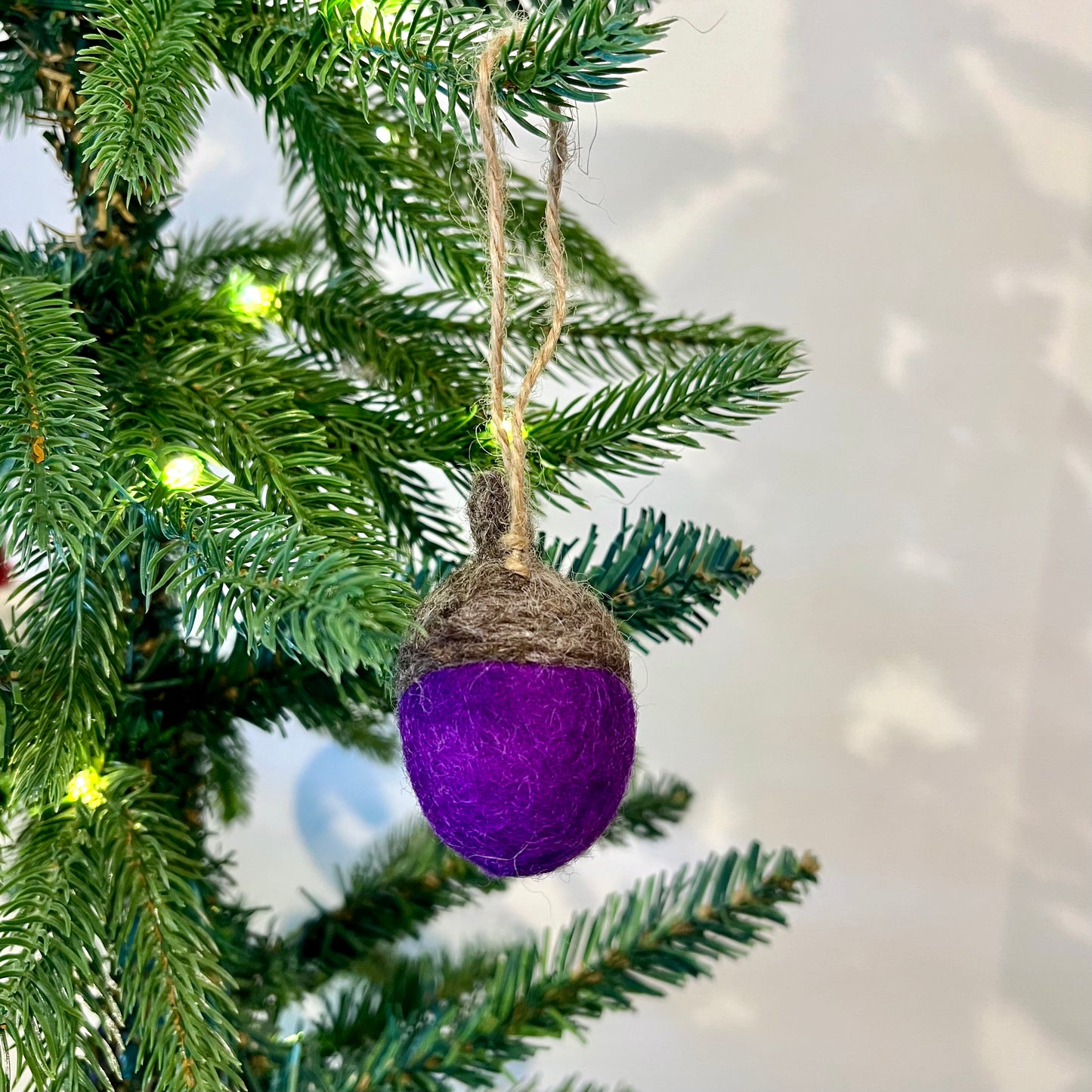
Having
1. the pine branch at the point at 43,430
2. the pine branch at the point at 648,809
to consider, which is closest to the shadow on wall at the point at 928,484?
the pine branch at the point at 648,809

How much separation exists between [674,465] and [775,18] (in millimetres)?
267

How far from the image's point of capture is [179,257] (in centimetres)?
36

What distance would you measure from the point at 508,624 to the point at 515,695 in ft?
0.05

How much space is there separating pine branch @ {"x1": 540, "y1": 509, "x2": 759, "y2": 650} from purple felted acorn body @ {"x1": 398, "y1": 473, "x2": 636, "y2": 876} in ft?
0.19

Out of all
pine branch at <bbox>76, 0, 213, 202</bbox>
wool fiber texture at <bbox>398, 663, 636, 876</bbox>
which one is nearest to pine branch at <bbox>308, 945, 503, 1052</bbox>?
wool fiber texture at <bbox>398, 663, 636, 876</bbox>

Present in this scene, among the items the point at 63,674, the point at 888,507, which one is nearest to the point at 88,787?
the point at 63,674

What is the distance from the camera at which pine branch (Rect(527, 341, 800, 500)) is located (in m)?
0.26

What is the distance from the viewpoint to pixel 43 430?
19 centimetres

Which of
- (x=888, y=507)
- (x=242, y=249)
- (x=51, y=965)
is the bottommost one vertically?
(x=51, y=965)

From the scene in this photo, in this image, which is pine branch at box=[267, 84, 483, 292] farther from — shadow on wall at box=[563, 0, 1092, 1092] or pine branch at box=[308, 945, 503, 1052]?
shadow on wall at box=[563, 0, 1092, 1092]

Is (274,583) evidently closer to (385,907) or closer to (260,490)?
(260,490)

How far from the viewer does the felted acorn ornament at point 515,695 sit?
21 cm

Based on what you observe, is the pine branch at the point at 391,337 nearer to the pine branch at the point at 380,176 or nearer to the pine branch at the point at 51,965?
the pine branch at the point at 380,176

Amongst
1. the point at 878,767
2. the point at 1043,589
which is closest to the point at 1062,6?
the point at 1043,589
